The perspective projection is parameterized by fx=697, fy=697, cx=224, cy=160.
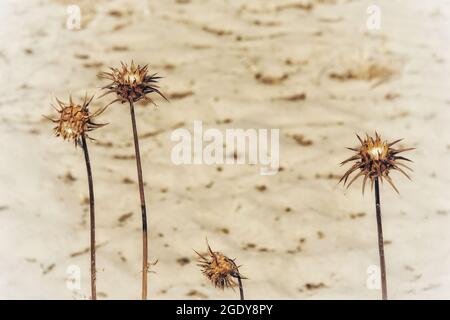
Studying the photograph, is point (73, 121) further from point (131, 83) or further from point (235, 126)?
point (235, 126)

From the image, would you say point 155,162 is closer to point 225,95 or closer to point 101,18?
point 225,95

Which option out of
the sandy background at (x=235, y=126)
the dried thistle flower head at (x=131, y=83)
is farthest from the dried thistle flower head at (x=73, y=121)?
the sandy background at (x=235, y=126)

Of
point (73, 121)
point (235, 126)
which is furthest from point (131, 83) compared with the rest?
point (235, 126)

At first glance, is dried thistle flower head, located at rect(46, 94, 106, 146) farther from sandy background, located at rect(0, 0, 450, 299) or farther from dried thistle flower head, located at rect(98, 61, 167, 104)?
sandy background, located at rect(0, 0, 450, 299)

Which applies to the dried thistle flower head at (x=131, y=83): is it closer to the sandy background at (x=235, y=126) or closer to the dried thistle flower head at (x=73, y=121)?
the dried thistle flower head at (x=73, y=121)

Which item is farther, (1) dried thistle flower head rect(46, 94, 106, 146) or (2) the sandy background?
(2) the sandy background

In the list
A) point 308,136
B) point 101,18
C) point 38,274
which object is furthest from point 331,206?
point 101,18

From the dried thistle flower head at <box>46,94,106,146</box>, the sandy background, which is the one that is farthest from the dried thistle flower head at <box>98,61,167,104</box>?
the sandy background

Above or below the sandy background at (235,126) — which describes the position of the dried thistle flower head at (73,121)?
below

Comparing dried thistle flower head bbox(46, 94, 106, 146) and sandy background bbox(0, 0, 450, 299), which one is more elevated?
sandy background bbox(0, 0, 450, 299)
